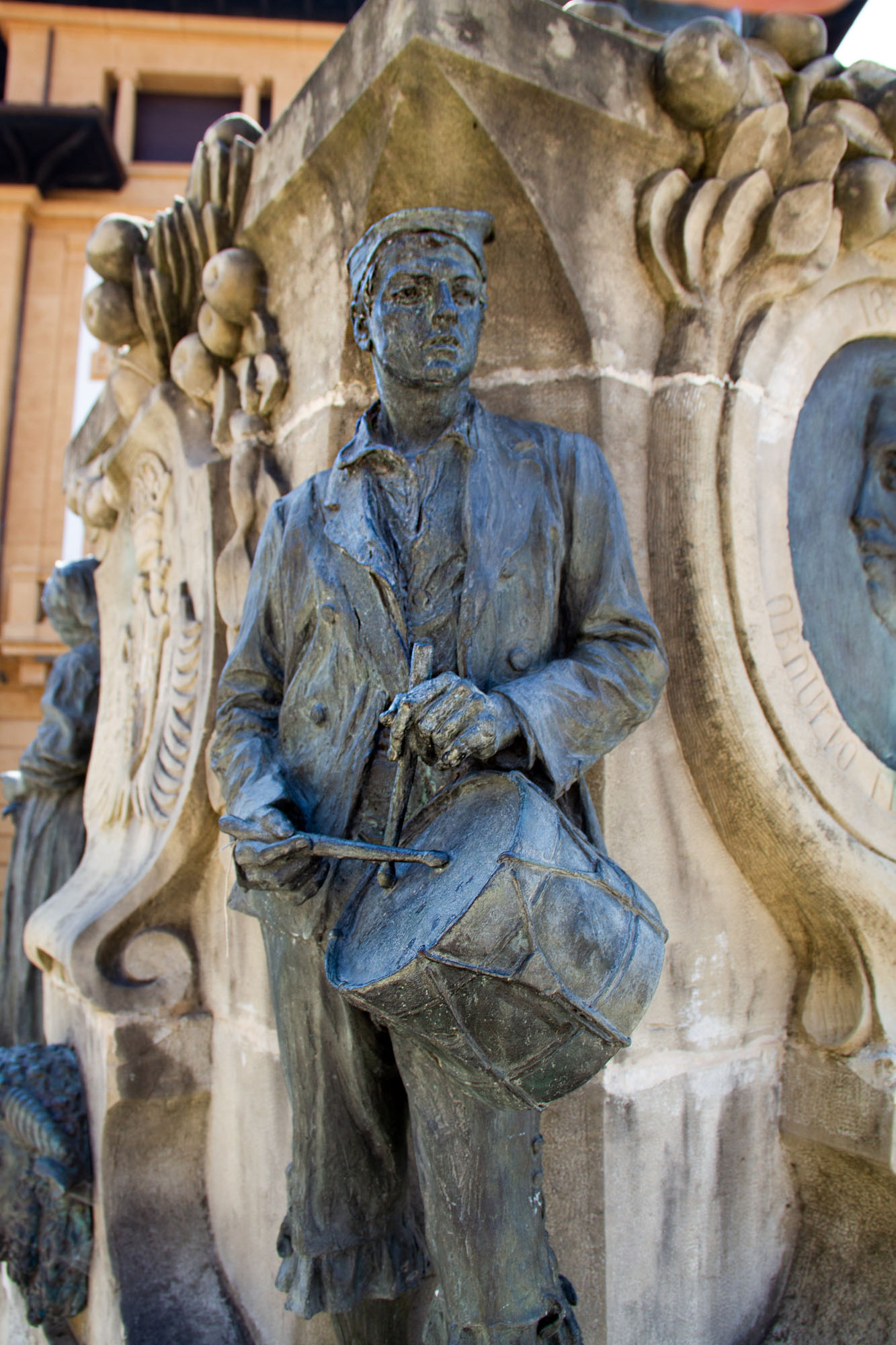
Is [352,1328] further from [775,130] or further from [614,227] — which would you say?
[775,130]

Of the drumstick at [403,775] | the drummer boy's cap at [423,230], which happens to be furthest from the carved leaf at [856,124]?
the drumstick at [403,775]

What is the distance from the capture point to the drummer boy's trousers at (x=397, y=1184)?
1502mm

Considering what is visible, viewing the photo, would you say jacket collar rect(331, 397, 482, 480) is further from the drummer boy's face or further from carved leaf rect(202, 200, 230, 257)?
carved leaf rect(202, 200, 230, 257)

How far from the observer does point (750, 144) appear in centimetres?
230

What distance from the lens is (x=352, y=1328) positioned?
5.99 ft

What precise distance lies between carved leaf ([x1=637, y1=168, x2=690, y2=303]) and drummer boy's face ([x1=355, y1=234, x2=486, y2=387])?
79cm

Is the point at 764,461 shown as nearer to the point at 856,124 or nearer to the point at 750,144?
the point at 750,144

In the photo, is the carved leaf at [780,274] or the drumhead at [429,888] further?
the carved leaf at [780,274]

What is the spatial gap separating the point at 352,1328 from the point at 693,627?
4.94 ft

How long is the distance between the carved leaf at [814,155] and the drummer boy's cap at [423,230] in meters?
1.02

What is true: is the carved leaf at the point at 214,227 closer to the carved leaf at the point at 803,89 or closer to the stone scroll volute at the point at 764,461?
the stone scroll volute at the point at 764,461

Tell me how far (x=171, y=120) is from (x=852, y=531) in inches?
561

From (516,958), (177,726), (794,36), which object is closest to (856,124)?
(794,36)

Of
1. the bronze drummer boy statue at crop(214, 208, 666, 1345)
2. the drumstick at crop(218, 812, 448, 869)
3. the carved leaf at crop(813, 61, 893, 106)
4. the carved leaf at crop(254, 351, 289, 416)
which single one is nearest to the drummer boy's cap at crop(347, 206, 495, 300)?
the bronze drummer boy statue at crop(214, 208, 666, 1345)
